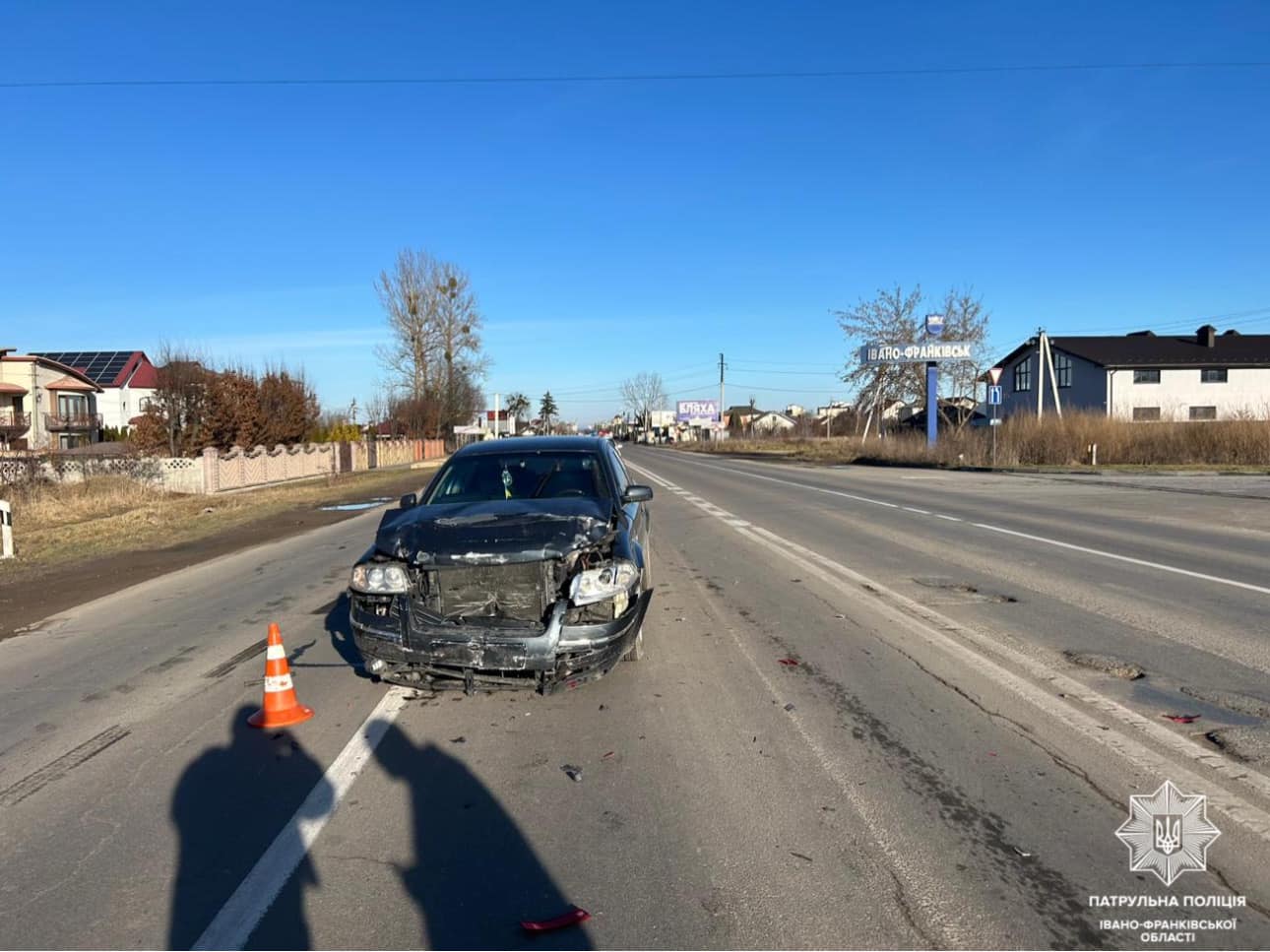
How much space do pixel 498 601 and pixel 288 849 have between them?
193 centimetres

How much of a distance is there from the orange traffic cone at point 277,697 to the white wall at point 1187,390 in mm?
58928

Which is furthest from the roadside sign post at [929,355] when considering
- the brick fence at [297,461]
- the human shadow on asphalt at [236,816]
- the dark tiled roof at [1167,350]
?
the human shadow on asphalt at [236,816]

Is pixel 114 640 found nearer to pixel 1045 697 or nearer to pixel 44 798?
pixel 44 798

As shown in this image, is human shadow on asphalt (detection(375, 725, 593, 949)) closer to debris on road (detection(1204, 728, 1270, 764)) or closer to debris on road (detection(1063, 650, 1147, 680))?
debris on road (detection(1204, 728, 1270, 764))

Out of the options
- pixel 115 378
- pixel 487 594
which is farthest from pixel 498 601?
pixel 115 378

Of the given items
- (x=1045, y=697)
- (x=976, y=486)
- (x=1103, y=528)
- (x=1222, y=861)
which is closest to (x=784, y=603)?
(x=1045, y=697)

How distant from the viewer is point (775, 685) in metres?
5.79

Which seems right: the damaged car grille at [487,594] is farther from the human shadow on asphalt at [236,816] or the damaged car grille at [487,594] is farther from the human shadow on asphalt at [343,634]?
the human shadow on asphalt at [236,816]

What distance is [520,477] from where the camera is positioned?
7.18 m

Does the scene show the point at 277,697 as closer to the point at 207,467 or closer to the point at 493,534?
the point at 493,534

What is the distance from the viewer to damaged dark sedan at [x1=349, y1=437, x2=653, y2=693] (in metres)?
5.06

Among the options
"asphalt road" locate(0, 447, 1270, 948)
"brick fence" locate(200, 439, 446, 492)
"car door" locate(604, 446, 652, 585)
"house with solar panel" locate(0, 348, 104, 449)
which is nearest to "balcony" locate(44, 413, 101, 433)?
"house with solar panel" locate(0, 348, 104, 449)

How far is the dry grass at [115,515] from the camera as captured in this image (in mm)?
15508

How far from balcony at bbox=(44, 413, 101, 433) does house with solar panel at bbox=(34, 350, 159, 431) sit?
12396 millimetres
